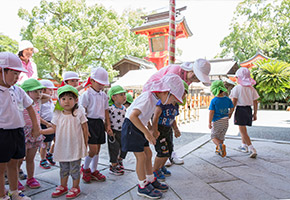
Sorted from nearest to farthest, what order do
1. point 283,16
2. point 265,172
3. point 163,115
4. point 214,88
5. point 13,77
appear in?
point 13,77 → point 163,115 → point 265,172 → point 214,88 → point 283,16

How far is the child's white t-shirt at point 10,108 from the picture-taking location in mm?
1911

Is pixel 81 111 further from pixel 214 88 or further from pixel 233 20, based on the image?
pixel 233 20

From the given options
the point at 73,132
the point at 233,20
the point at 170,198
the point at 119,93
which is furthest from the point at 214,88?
the point at 233,20

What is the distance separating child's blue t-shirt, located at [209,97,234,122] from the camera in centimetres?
363

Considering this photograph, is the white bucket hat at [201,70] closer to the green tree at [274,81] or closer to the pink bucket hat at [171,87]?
the pink bucket hat at [171,87]

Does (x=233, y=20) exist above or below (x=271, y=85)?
above

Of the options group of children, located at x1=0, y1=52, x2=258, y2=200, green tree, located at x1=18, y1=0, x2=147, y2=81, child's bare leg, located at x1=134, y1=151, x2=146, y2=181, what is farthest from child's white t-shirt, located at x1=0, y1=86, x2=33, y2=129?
green tree, located at x1=18, y1=0, x2=147, y2=81

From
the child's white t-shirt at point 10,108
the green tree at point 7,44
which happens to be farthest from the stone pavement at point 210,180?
the green tree at point 7,44

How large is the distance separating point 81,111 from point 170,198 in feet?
4.44

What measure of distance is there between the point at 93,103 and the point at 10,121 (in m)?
0.98

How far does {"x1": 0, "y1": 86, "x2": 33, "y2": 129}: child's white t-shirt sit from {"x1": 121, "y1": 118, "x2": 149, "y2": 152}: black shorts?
1063 mm

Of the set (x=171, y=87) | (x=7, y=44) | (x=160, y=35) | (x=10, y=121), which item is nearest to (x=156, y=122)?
(x=171, y=87)

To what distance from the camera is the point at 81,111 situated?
2.33 metres

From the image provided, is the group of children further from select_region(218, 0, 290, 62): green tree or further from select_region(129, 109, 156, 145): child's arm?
select_region(218, 0, 290, 62): green tree
